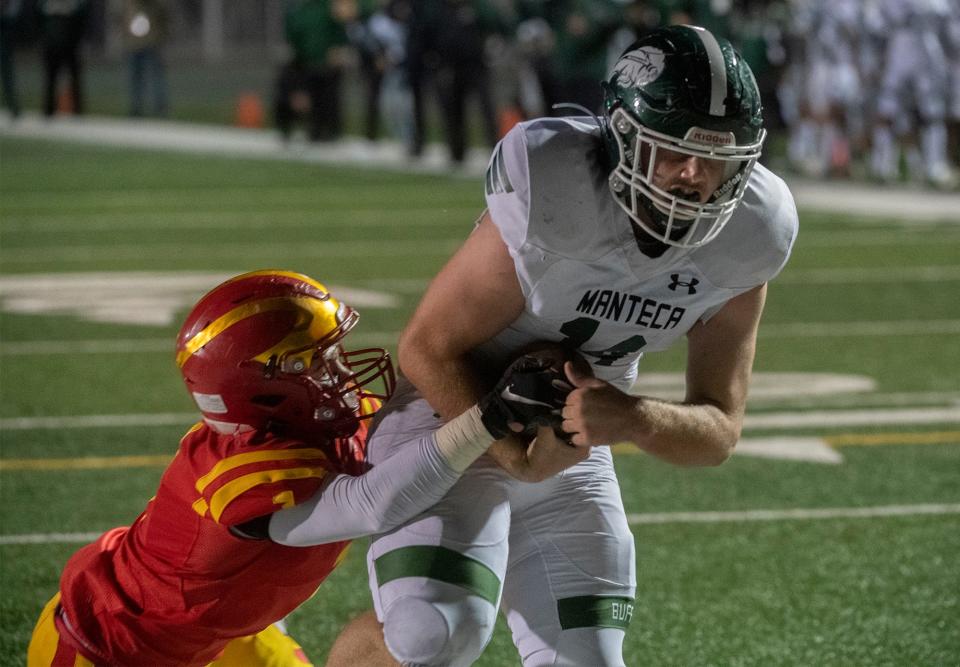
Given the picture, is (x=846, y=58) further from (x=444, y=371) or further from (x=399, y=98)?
(x=444, y=371)

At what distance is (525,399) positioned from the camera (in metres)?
2.58

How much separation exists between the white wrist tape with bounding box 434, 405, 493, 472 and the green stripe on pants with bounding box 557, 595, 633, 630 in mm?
353

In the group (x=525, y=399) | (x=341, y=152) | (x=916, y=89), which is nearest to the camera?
(x=525, y=399)

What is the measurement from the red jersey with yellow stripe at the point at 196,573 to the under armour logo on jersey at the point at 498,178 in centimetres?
57

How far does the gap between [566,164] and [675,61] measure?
0.25 meters

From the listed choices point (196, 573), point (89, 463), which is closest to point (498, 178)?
point (196, 573)

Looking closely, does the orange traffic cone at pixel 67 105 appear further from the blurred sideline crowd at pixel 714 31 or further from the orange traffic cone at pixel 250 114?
the blurred sideline crowd at pixel 714 31

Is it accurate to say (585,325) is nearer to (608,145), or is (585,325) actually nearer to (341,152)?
(608,145)

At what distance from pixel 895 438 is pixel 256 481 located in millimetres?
3470

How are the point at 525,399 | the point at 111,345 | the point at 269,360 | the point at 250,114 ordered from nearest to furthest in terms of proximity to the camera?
the point at 525,399 < the point at 269,360 < the point at 111,345 < the point at 250,114

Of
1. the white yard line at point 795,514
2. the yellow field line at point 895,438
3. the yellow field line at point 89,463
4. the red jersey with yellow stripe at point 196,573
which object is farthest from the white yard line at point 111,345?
the red jersey with yellow stripe at point 196,573

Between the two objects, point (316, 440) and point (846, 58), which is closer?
point (316, 440)

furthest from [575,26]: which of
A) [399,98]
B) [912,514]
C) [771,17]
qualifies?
[912,514]

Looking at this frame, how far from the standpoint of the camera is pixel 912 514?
4.80 meters
